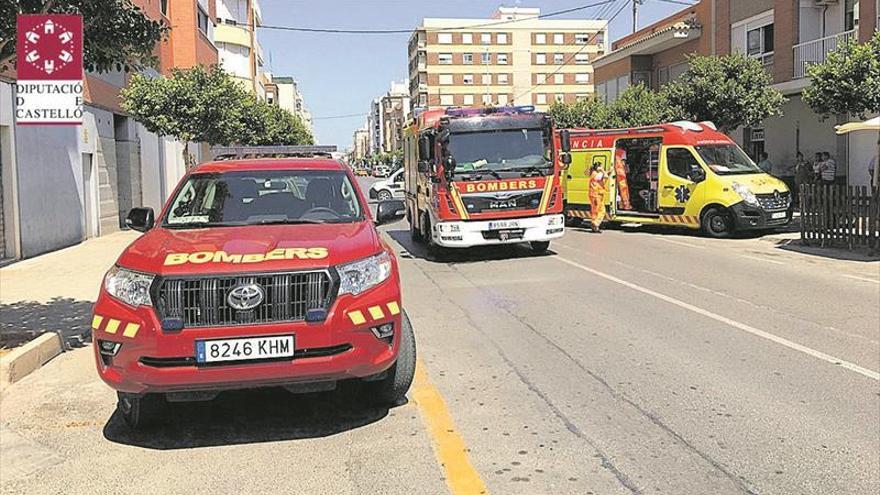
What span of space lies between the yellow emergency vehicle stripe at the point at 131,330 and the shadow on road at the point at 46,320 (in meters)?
3.81

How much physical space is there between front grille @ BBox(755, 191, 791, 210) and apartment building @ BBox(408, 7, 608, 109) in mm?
87362

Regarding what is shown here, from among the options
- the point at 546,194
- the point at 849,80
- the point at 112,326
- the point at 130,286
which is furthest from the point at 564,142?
the point at 112,326

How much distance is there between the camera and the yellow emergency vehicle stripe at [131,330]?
4730 mm

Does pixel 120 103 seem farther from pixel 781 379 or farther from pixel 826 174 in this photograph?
pixel 781 379

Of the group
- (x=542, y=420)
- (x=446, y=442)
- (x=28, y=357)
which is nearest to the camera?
(x=446, y=442)

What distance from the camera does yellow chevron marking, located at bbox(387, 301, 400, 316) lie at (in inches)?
201

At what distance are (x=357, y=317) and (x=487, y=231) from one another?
379 inches

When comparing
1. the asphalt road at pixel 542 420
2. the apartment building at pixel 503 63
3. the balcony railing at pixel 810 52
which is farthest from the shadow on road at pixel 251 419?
the apartment building at pixel 503 63

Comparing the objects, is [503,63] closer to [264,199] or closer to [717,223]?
[717,223]

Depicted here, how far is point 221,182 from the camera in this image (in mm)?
6598

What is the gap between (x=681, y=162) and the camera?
1912cm

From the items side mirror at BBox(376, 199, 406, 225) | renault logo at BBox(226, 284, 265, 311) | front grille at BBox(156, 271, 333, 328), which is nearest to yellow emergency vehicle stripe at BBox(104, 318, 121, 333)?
front grille at BBox(156, 271, 333, 328)

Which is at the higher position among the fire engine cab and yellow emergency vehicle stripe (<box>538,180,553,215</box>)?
yellow emergency vehicle stripe (<box>538,180,553,215</box>)

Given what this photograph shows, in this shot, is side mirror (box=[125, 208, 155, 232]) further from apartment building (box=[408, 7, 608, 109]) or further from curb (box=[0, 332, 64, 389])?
apartment building (box=[408, 7, 608, 109])
